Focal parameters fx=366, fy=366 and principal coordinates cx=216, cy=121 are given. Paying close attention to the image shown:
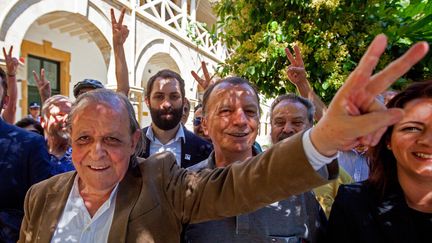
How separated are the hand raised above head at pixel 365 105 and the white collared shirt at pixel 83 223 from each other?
1048 mm

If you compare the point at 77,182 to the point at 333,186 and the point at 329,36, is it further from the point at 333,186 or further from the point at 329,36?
the point at 329,36

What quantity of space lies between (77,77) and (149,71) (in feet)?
11.0

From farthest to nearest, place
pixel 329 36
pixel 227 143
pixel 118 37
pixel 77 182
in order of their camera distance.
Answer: pixel 118 37 → pixel 329 36 → pixel 227 143 → pixel 77 182

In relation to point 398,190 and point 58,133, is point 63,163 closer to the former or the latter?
point 58,133

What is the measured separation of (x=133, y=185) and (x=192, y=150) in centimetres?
161

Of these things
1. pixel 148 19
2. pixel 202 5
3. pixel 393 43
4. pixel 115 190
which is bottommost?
pixel 115 190

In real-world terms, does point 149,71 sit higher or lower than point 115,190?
higher

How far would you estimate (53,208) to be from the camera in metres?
1.70

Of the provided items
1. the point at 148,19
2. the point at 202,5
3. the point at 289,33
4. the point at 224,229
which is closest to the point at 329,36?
the point at 289,33

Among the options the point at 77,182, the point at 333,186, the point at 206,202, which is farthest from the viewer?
the point at 333,186

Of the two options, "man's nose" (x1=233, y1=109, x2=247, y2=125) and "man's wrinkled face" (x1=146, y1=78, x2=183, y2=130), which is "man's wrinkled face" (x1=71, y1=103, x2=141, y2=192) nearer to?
"man's nose" (x1=233, y1=109, x2=247, y2=125)

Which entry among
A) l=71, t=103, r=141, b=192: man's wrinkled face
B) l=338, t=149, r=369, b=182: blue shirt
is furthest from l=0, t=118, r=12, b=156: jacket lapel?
l=338, t=149, r=369, b=182: blue shirt

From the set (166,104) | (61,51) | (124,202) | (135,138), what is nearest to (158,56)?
(61,51)

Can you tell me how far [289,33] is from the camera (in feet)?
11.3
